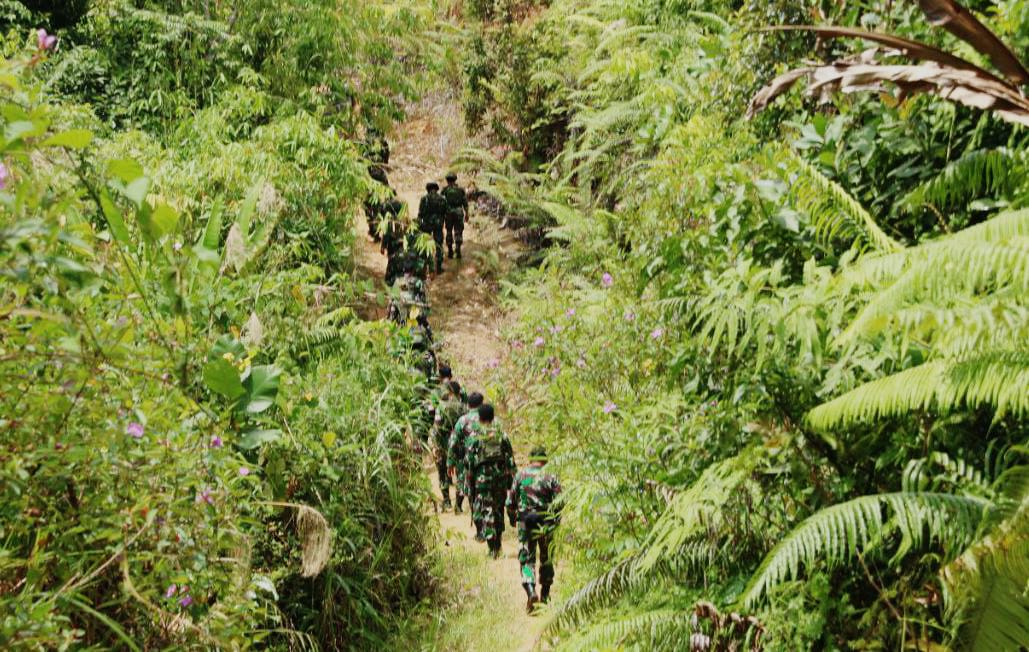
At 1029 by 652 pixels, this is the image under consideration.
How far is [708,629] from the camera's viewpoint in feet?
15.9

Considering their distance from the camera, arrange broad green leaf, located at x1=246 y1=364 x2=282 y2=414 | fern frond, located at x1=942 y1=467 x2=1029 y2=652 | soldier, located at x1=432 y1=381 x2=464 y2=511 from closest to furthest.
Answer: fern frond, located at x1=942 y1=467 x2=1029 y2=652 < broad green leaf, located at x1=246 y1=364 x2=282 y2=414 < soldier, located at x1=432 y1=381 x2=464 y2=511

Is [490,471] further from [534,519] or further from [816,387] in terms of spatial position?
[816,387]

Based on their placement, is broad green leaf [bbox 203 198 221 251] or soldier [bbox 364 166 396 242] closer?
broad green leaf [bbox 203 198 221 251]

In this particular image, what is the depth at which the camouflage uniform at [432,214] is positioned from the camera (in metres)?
15.3

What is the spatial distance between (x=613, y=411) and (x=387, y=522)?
1963 millimetres

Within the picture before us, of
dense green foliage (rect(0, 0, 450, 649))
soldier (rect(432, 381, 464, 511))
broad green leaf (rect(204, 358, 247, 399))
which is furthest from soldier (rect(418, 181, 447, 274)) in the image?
broad green leaf (rect(204, 358, 247, 399))

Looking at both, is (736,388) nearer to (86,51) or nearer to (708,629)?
→ (708,629)

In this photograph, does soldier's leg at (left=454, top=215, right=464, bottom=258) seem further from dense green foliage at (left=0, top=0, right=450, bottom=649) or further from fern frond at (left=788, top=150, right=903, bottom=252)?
fern frond at (left=788, top=150, right=903, bottom=252)

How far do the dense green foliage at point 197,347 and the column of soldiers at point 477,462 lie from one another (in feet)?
2.87

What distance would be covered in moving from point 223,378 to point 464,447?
5.50m

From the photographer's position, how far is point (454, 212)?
52.0 ft

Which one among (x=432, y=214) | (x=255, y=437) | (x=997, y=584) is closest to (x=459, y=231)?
(x=432, y=214)

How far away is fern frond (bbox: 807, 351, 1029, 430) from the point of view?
3.64 m

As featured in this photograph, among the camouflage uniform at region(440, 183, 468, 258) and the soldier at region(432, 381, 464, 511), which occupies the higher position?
the camouflage uniform at region(440, 183, 468, 258)
